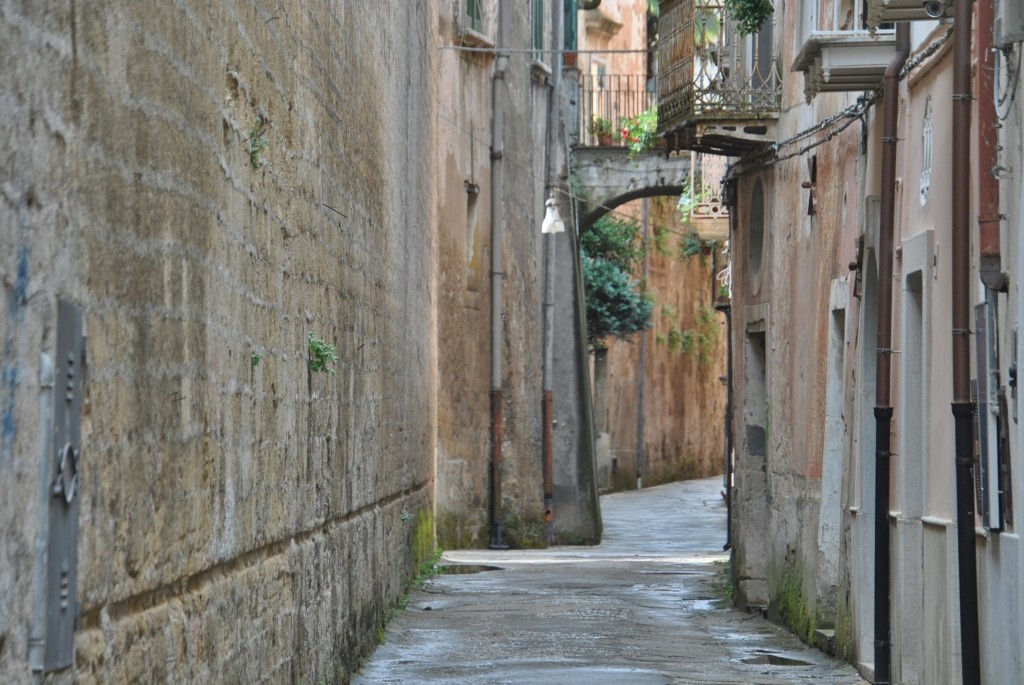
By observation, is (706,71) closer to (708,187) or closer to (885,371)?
(885,371)

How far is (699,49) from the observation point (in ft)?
49.7

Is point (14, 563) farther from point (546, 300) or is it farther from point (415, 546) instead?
point (546, 300)

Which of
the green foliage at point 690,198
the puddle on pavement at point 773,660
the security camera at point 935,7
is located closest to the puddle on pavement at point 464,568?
the puddle on pavement at point 773,660

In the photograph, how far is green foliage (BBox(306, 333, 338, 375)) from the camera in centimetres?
808

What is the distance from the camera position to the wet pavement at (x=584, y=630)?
33.8 ft

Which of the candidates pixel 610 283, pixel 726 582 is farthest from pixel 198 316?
pixel 610 283

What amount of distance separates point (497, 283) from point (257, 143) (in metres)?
14.5

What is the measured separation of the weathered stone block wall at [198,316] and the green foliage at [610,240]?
20.7m

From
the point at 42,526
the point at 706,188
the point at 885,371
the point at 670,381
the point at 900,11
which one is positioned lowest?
the point at 42,526

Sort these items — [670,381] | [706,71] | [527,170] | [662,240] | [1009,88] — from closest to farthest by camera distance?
[1009,88] < [706,71] < [527,170] < [662,240] < [670,381]

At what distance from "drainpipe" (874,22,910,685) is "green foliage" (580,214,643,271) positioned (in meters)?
21.2

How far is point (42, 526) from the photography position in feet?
12.1

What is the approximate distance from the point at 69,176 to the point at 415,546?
1157 cm

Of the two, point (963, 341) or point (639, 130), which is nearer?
point (963, 341)
